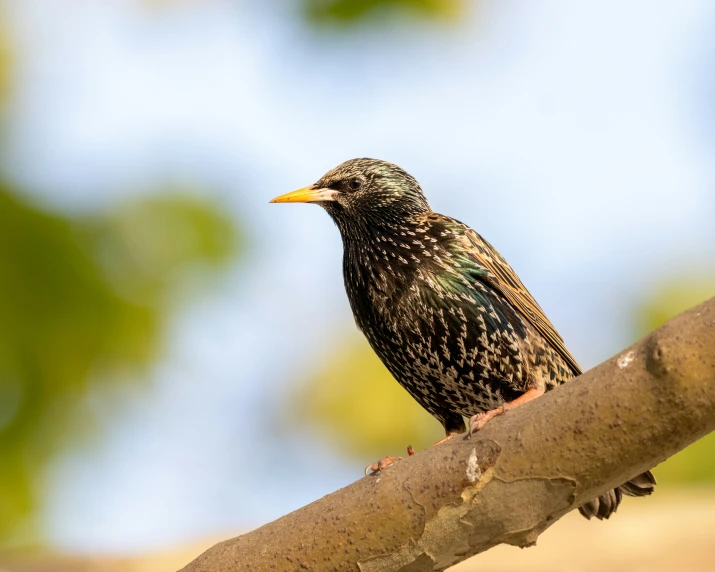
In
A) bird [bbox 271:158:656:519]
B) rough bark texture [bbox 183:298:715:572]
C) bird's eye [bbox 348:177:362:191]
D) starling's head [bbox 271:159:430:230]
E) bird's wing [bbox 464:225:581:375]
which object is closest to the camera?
rough bark texture [bbox 183:298:715:572]

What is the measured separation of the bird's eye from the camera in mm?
4941

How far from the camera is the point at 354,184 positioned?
16.2 feet

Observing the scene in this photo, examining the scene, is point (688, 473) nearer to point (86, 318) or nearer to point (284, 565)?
point (86, 318)

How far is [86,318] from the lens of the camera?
6898 millimetres

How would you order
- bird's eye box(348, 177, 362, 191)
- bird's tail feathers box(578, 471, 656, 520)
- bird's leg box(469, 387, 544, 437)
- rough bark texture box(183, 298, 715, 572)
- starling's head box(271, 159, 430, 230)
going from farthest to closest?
bird's eye box(348, 177, 362, 191), starling's head box(271, 159, 430, 230), bird's tail feathers box(578, 471, 656, 520), bird's leg box(469, 387, 544, 437), rough bark texture box(183, 298, 715, 572)

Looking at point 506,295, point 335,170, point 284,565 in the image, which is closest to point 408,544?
point 284,565

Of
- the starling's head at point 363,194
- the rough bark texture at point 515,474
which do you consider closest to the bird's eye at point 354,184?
the starling's head at point 363,194

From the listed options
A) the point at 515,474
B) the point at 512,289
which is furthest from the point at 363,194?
the point at 515,474

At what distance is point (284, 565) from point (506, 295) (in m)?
1.82

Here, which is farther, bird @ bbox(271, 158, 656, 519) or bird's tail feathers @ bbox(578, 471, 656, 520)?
bird @ bbox(271, 158, 656, 519)

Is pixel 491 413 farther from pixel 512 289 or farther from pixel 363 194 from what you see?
pixel 363 194

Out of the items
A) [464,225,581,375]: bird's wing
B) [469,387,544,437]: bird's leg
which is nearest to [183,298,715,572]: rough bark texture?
[469,387,544,437]: bird's leg

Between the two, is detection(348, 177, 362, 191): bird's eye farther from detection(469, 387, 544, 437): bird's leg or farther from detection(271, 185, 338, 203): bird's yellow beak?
detection(469, 387, 544, 437): bird's leg

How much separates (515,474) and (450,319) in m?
1.44
